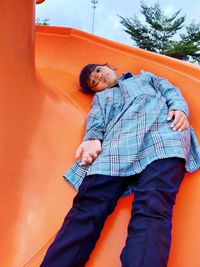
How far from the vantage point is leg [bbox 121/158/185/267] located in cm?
50

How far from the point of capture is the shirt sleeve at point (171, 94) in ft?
2.61

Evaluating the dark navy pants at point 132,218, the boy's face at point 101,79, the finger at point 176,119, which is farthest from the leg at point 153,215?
the boy's face at point 101,79

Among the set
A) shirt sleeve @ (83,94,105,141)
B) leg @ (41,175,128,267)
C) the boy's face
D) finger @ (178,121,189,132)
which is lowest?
leg @ (41,175,128,267)

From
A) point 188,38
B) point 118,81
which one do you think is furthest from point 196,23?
point 118,81

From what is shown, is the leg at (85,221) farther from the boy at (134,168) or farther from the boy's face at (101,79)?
the boy's face at (101,79)

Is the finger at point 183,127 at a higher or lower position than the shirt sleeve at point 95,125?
higher

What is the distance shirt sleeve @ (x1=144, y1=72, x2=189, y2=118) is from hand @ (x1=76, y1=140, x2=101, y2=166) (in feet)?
0.74

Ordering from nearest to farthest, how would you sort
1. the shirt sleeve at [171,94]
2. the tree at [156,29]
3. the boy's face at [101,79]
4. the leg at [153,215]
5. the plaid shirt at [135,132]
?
1. the leg at [153,215]
2. the plaid shirt at [135,132]
3. the shirt sleeve at [171,94]
4. the boy's face at [101,79]
5. the tree at [156,29]

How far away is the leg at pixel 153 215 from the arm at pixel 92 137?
135mm

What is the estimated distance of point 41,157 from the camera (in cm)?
78

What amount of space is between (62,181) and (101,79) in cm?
43

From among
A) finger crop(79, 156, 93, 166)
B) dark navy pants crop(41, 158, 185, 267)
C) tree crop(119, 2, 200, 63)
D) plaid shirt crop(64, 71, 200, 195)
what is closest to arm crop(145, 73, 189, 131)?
plaid shirt crop(64, 71, 200, 195)

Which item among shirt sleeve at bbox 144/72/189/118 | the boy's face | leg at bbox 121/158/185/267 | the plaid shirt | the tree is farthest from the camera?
the tree

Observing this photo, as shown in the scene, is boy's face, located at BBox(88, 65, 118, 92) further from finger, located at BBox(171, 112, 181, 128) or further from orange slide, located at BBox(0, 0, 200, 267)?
finger, located at BBox(171, 112, 181, 128)
